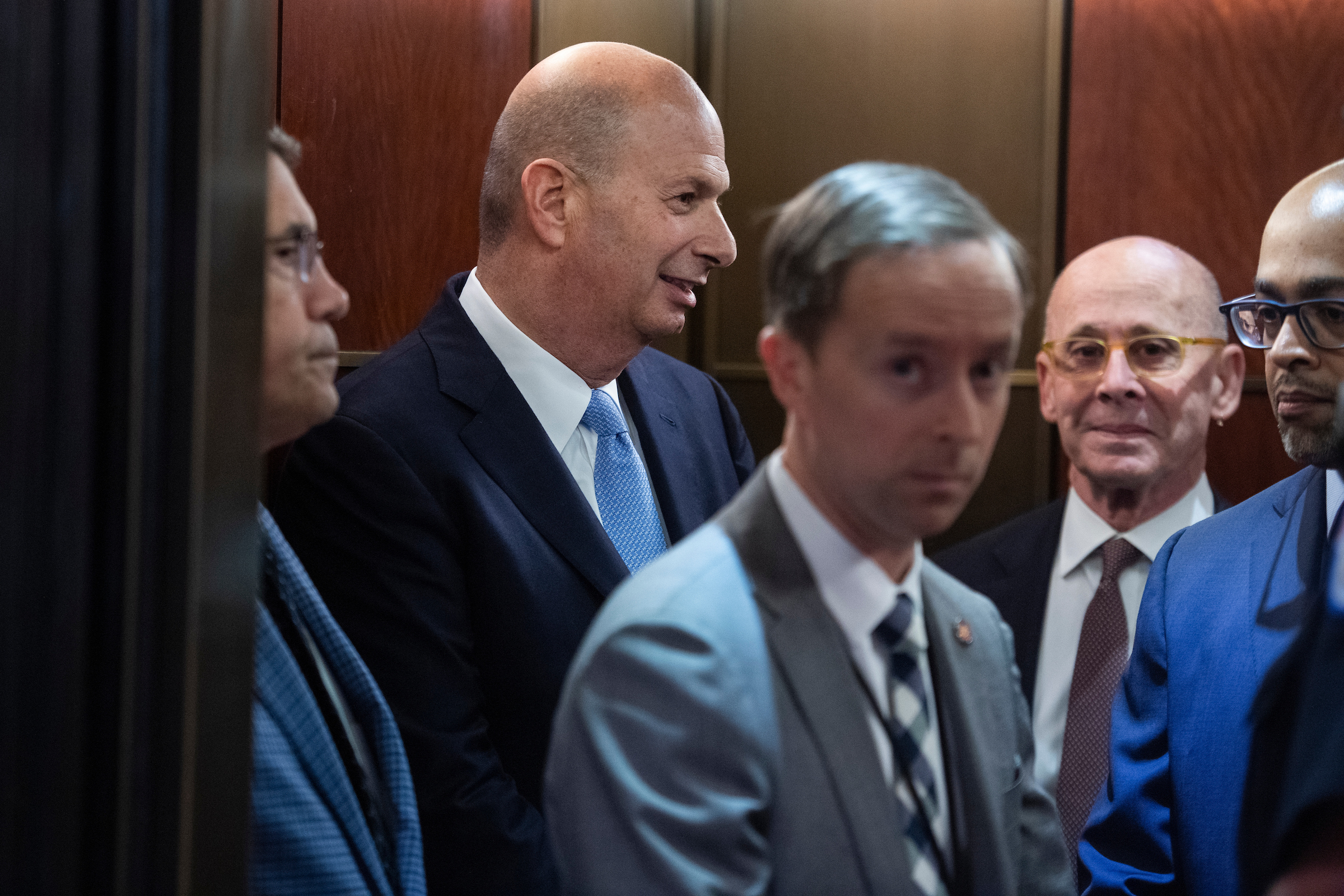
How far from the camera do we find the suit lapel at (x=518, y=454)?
1022 mm

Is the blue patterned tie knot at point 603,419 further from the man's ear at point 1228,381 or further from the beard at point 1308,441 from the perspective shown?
the man's ear at point 1228,381

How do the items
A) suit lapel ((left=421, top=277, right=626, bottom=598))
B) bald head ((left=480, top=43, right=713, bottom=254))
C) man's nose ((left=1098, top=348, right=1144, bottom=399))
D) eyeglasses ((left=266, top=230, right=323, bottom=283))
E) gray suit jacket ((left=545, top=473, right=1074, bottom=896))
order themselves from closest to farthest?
gray suit jacket ((left=545, top=473, right=1074, bottom=896)) < eyeglasses ((left=266, top=230, right=323, bottom=283)) < suit lapel ((left=421, top=277, right=626, bottom=598)) < bald head ((left=480, top=43, right=713, bottom=254)) < man's nose ((left=1098, top=348, right=1144, bottom=399))

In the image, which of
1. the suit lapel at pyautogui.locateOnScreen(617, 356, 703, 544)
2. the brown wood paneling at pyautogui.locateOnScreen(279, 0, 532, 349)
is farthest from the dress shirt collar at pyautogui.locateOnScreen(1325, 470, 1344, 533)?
the brown wood paneling at pyautogui.locateOnScreen(279, 0, 532, 349)

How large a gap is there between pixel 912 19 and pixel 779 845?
1.36 meters

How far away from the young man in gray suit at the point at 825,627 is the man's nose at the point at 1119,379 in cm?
90

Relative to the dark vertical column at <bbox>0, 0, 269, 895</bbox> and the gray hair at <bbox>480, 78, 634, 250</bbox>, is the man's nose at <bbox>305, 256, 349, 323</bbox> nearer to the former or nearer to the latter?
the dark vertical column at <bbox>0, 0, 269, 895</bbox>

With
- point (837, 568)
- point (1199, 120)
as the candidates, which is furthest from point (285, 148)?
point (1199, 120)

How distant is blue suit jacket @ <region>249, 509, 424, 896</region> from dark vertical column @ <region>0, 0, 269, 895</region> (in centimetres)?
9

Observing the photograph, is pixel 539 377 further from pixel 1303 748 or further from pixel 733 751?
pixel 1303 748

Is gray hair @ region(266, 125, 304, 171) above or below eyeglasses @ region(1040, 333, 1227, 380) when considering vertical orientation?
above

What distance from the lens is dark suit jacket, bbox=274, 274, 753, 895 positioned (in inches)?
40.3

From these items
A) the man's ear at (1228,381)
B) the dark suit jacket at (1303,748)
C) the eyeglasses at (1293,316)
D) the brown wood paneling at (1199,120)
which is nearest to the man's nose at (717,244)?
the eyeglasses at (1293,316)

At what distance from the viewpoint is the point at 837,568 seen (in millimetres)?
676

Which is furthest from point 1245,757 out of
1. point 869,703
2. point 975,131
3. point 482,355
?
point 975,131
